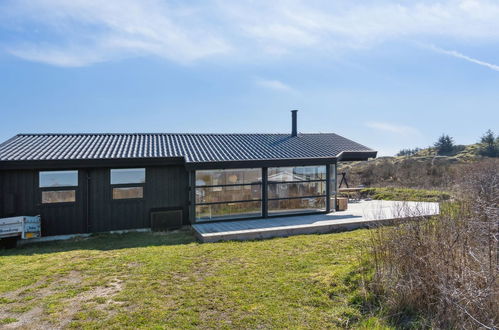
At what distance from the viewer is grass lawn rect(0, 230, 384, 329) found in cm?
353

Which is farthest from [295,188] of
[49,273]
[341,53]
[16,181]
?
[16,181]

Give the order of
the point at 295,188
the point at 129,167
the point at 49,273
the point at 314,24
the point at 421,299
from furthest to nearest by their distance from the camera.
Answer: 1. the point at 295,188
2. the point at 129,167
3. the point at 314,24
4. the point at 49,273
5. the point at 421,299

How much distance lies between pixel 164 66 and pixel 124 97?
10.0ft

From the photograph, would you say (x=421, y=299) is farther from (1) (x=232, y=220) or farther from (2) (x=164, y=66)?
(2) (x=164, y=66)

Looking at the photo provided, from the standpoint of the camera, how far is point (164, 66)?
1171 centimetres

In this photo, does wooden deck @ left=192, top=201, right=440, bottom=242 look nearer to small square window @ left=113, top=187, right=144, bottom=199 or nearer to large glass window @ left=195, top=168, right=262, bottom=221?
large glass window @ left=195, top=168, right=262, bottom=221

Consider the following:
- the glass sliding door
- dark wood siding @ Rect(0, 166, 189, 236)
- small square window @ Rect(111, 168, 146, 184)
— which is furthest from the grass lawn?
the glass sliding door

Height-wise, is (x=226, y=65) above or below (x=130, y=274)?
above

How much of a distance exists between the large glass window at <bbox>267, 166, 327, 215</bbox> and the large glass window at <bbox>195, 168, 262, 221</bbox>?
1.68 feet

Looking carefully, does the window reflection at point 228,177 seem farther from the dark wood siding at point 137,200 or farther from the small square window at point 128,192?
the small square window at point 128,192

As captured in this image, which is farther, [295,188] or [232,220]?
[295,188]

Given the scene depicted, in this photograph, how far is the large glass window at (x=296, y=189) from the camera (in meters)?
10.4

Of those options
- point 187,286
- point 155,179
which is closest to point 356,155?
point 155,179

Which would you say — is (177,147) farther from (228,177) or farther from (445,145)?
(445,145)
